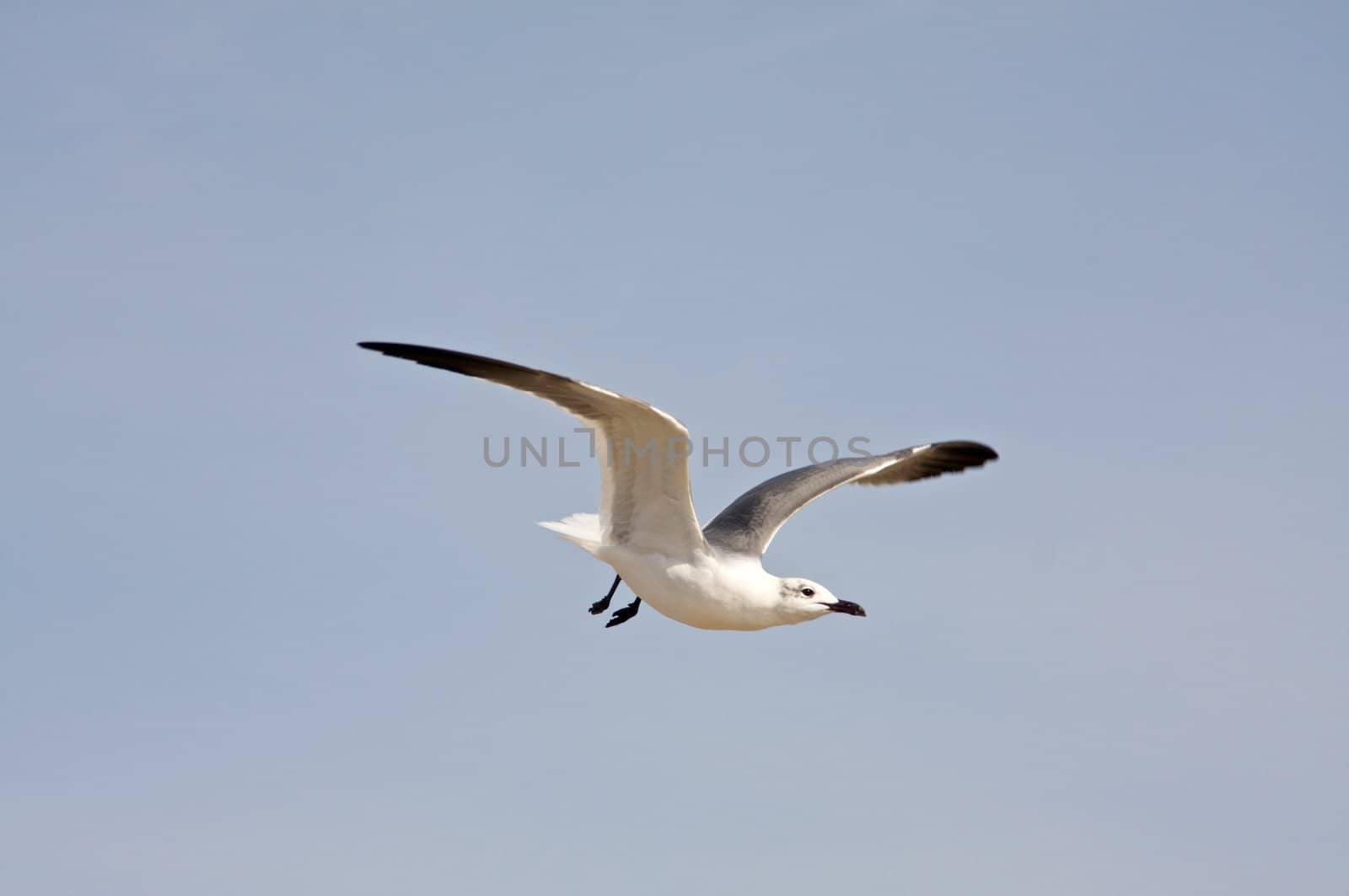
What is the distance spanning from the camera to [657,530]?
41.8 ft

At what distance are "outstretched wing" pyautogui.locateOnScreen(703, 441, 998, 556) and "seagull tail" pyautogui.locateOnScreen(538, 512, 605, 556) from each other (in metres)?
1.24

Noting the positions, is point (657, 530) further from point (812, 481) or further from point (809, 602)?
point (812, 481)

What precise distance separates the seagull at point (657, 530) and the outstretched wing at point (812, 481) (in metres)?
0.03

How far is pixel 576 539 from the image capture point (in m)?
12.8

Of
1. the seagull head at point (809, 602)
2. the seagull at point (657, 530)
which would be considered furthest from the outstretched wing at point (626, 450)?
the seagull head at point (809, 602)

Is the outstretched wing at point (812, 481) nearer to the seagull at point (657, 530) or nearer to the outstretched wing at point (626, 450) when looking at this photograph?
the seagull at point (657, 530)

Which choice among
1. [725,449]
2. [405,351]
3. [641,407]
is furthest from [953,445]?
[405,351]

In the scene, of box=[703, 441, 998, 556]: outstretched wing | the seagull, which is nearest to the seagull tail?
the seagull

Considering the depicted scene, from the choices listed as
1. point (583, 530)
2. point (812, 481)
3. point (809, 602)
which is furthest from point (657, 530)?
point (812, 481)

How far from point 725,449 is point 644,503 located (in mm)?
1750

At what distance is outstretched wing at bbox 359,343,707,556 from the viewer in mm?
11461

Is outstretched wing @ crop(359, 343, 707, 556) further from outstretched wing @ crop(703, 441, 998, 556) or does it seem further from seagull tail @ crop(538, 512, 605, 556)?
outstretched wing @ crop(703, 441, 998, 556)

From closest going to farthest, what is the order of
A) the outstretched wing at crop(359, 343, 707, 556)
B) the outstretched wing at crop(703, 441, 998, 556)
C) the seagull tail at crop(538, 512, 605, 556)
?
the outstretched wing at crop(359, 343, 707, 556) → the seagull tail at crop(538, 512, 605, 556) → the outstretched wing at crop(703, 441, 998, 556)

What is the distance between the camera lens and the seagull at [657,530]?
1152cm
